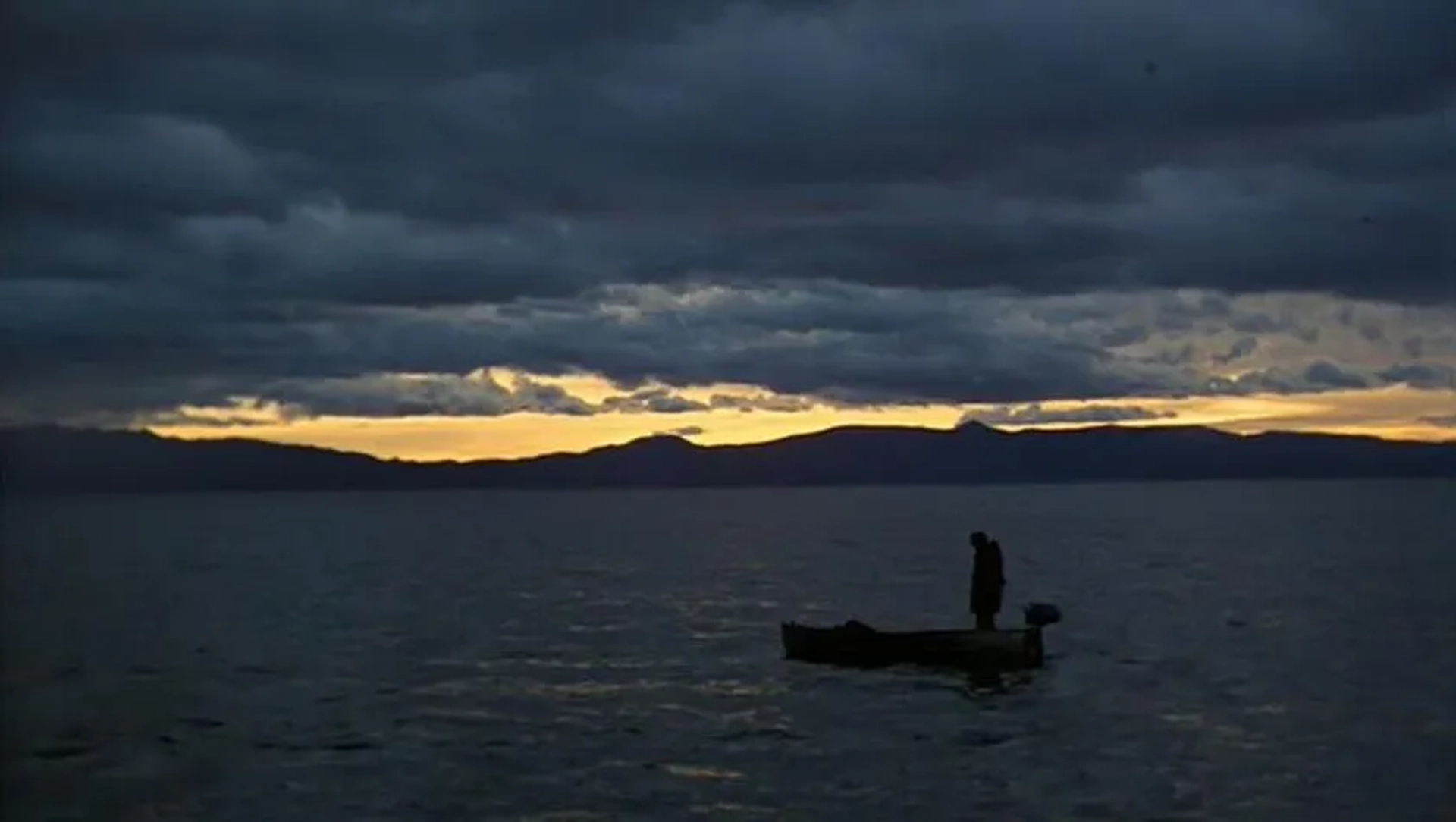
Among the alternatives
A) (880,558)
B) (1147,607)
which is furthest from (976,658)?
(880,558)

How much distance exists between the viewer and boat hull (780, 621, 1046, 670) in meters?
40.3

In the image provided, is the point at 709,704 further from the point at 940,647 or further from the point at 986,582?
the point at 986,582

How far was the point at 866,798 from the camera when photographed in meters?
26.2

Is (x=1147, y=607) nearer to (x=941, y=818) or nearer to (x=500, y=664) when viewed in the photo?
(x=500, y=664)

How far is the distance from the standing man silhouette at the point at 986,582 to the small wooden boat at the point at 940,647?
440 mm

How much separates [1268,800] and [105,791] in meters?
17.9

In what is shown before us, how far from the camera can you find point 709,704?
1446 inches

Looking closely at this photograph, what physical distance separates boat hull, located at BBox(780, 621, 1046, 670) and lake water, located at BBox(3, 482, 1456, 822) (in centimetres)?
65

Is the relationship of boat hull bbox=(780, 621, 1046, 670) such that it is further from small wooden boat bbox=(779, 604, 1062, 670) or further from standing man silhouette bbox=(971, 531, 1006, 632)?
standing man silhouette bbox=(971, 531, 1006, 632)

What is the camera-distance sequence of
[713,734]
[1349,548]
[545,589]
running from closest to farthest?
[713,734], [545,589], [1349,548]

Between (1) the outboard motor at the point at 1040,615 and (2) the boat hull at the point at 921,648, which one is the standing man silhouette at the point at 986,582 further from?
(1) the outboard motor at the point at 1040,615

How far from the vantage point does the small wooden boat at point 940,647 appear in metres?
40.3

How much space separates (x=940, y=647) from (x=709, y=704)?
659 centimetres

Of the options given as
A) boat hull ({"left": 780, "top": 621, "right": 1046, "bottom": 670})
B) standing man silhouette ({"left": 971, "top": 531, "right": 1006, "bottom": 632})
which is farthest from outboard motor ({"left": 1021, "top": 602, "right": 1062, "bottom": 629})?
standing man silhouette ({"left": 971, "top": 531, "right": 1006, "bottom": 632})
